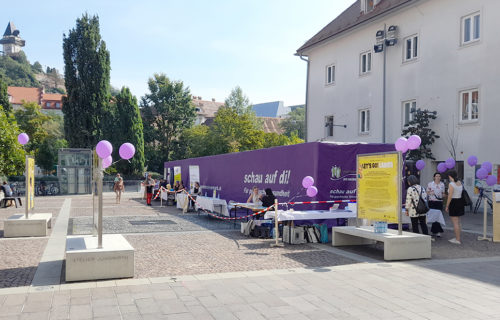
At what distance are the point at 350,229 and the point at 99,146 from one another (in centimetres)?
584

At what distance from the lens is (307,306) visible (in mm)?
6004

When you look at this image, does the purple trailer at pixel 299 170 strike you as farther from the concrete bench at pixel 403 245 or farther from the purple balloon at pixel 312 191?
the concrete bench at pixel 403 245

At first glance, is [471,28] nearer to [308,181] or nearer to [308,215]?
[308,181]

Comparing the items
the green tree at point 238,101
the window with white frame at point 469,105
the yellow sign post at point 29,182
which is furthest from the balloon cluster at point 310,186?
the green tree at point 238,101

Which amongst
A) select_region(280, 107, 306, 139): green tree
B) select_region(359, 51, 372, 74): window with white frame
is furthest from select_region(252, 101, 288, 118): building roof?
select_region(359, 51, 372, 74): window with white frame

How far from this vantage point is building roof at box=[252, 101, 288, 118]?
4609 inches

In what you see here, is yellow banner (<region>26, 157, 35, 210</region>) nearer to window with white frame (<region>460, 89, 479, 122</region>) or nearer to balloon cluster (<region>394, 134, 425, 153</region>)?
balloon cluster (<region>394, 134, 425, 153</region>)

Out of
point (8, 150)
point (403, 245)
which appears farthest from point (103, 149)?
point (8, 150)

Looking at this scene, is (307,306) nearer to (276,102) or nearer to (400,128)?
(400,128)

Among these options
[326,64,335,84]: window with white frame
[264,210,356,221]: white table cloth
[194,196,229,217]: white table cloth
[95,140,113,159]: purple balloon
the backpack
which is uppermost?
[326,64,335,84]: window with white frame

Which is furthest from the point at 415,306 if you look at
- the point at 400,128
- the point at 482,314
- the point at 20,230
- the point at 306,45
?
the point at 306,45

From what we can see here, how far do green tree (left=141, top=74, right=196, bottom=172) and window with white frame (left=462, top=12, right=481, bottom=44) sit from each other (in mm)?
45931

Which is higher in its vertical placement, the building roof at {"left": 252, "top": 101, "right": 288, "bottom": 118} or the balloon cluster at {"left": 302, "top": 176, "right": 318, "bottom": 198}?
the building roof at {"left": 252, "top": 101, "right": 288, "bottom": 118}

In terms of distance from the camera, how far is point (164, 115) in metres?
62.6
